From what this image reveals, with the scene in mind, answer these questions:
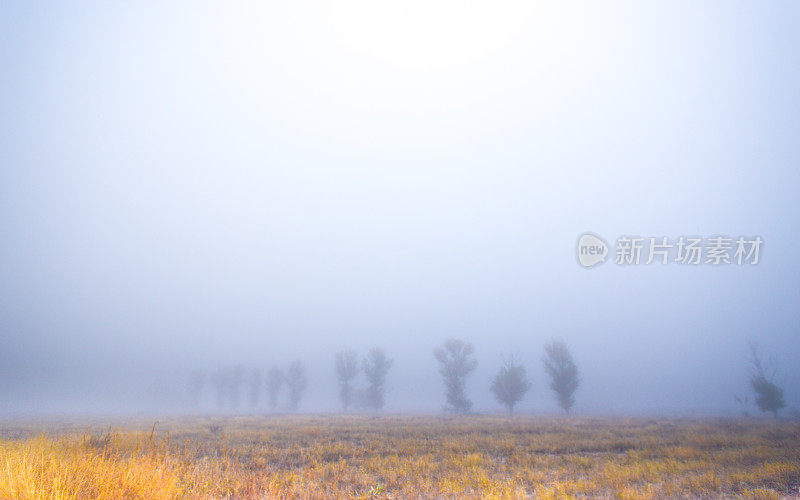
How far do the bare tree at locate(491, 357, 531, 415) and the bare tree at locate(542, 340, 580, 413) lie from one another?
345 cm

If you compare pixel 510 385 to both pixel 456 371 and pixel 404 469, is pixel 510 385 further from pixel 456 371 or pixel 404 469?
pixel 404 469

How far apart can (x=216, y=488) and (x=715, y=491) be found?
1138cm

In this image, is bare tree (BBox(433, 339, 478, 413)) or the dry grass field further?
bare tree (BBox(433, 339, 478, 413))

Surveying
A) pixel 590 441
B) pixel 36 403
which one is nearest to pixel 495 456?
pixel 590 441

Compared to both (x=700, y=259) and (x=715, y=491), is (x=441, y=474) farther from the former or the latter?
(x=700, y=259)

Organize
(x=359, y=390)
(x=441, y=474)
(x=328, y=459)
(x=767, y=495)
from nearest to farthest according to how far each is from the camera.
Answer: (x=767, y=495) → (x=441, y=474) → (x=328, y=459) → (x=359, y=390)

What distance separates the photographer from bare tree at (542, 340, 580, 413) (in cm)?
4150

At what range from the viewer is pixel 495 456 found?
38.9ft

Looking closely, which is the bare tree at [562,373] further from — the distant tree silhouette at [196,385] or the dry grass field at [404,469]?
the distant tree silhouette at [196,385]

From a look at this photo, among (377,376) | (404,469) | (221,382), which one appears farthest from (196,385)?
(404,469)

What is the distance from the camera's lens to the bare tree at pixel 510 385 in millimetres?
42844

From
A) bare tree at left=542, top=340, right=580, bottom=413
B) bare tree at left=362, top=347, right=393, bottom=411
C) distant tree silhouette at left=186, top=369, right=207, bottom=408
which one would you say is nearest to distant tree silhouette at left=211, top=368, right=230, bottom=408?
distant tree silhouette at left=186, top=369, right=207, bottom=408

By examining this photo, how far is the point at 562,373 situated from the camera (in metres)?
42.3

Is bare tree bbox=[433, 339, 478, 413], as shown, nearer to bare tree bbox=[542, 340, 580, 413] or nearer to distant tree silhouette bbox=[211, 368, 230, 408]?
bare tree bbox=[542, 340, 580, 413]
